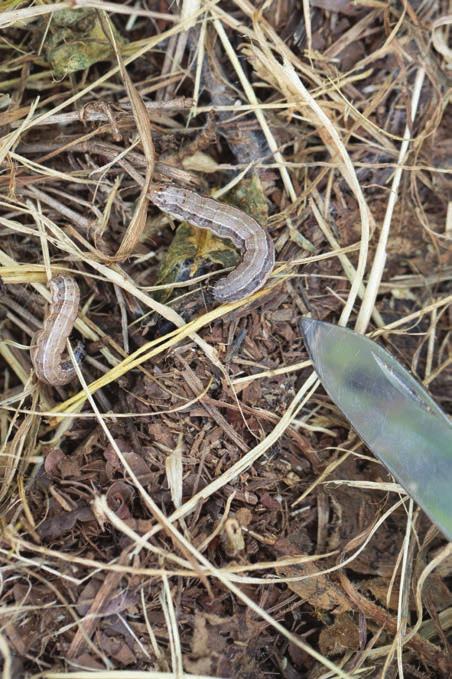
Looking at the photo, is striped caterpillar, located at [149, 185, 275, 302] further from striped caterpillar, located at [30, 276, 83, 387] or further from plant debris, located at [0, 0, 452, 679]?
striped caterpillar, located at [30, 276, 83, 387]

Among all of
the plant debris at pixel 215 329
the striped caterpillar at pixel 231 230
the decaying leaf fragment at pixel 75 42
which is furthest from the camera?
the decaying leaf fragment at pixel 75 42

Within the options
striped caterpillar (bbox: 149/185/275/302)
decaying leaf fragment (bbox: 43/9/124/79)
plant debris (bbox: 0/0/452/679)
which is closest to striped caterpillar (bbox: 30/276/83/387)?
plant debris (bbox: 0/0/452/679)

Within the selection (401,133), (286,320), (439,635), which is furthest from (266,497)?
(401,133)

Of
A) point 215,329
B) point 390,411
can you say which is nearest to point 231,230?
point 215,329

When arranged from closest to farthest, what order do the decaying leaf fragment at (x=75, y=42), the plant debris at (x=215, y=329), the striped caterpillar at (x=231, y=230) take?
the plant debris at (x=215, y=329) < the striped caterpillar at (x=231, y=230) < the decaying leaf fragment at (x=75, y=42)

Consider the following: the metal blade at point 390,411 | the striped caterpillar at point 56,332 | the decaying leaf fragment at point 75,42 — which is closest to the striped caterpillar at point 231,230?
the metal blade at point 390,411

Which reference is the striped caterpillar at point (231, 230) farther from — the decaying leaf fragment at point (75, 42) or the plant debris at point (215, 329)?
the decaying leaf fragment at point (75, 42)

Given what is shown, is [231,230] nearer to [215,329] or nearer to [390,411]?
[215,329]
